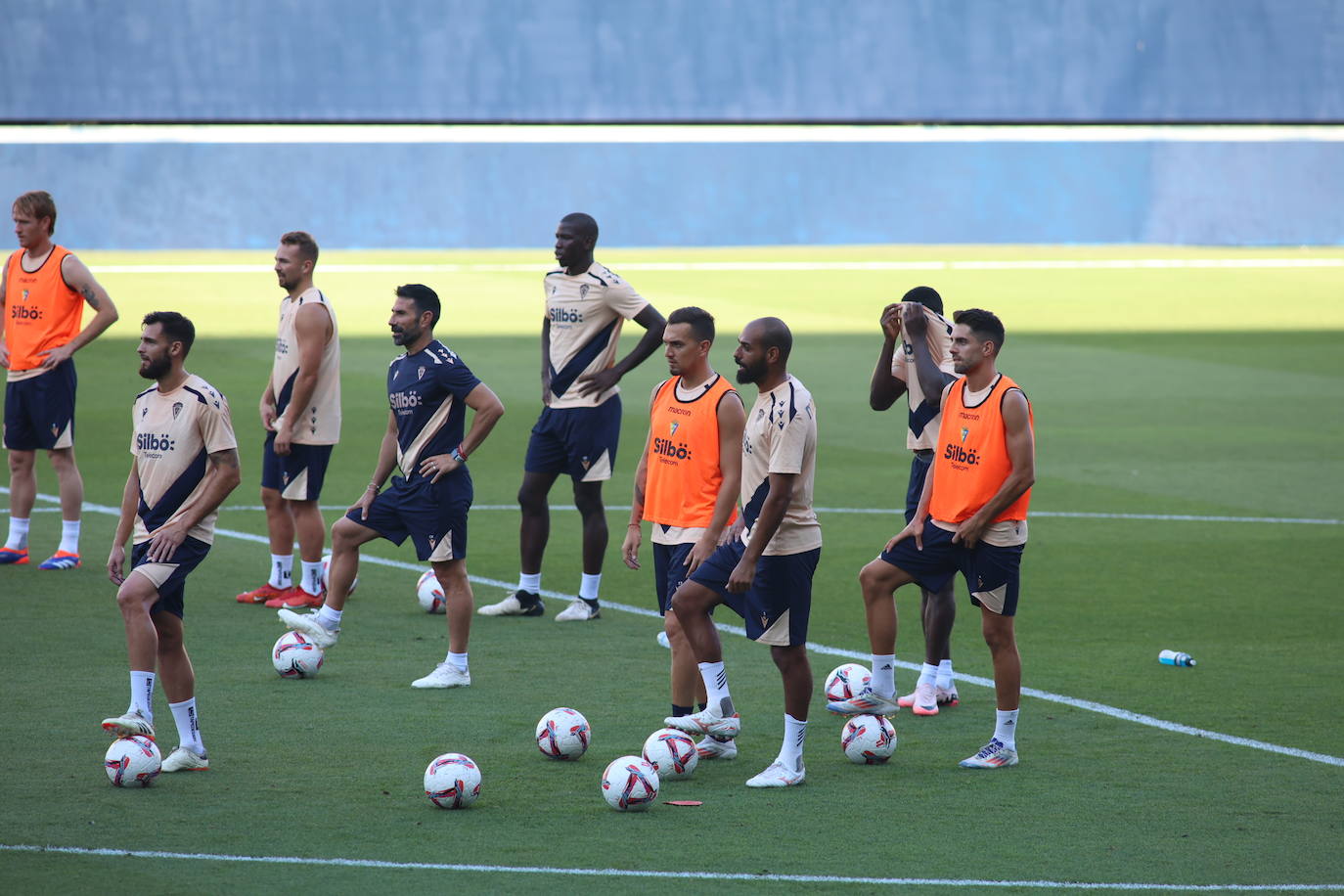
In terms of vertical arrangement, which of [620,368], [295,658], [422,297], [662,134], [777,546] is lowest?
[295,658]

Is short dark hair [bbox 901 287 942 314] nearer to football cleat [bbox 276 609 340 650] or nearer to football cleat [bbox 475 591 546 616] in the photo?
football cleat [bbox 475 591 546 616]

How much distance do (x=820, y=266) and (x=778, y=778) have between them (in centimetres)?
3047

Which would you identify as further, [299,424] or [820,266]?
[820,266]

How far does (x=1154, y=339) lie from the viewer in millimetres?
26609

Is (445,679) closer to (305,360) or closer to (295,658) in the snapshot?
(295,658)

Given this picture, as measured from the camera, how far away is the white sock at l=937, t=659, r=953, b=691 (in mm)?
8969

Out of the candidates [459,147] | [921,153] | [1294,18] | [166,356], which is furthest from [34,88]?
[166,356]

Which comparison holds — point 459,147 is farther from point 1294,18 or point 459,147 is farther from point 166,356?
point 166,356

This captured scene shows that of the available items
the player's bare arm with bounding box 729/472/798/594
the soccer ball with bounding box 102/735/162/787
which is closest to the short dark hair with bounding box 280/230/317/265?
the soccer ball with bounding box 102/735/162/787

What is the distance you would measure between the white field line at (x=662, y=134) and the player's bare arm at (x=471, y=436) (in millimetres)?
30627

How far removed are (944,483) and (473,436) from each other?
2741mm

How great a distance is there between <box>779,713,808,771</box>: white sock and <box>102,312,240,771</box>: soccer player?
8.61ft

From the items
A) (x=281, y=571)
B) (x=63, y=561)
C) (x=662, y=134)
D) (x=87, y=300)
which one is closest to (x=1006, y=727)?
(x=281, y=571)

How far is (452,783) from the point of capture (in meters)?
7.04
